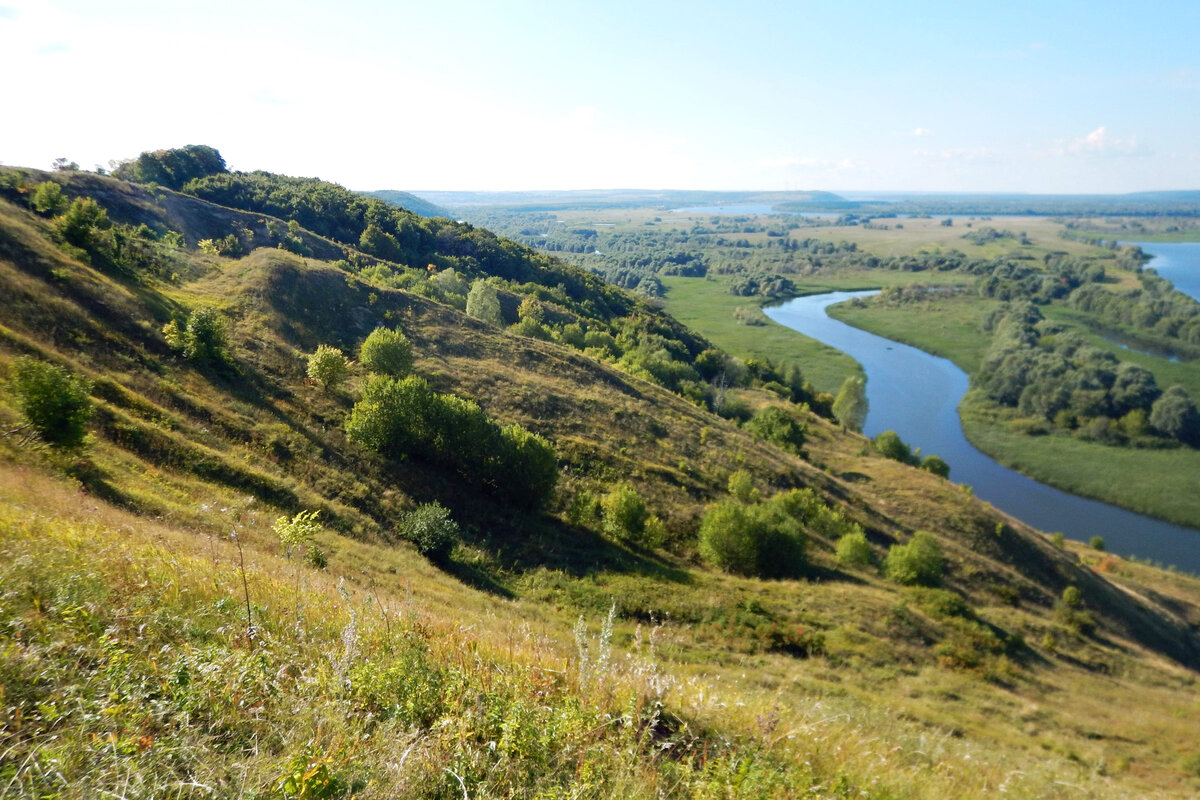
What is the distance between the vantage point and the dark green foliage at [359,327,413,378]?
2977cm

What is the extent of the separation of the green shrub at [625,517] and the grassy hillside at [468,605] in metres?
0.58

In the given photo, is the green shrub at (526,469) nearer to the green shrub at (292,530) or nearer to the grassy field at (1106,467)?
the green shrub at (292,530)

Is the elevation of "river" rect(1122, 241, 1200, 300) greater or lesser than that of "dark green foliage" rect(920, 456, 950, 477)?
A: greater

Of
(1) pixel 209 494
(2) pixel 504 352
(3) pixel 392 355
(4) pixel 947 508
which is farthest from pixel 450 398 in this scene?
(4) pixel 947 508

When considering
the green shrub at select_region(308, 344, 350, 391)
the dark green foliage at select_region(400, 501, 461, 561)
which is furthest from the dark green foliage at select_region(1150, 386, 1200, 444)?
the green shrub at select_region(308, 344, 350, 391)

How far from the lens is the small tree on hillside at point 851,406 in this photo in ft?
190

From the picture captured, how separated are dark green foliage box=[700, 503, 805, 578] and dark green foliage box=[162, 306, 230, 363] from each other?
23396mm

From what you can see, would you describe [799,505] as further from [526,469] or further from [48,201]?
[48,201]

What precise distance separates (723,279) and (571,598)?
6125 inches

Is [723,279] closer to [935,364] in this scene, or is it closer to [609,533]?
[935,364]

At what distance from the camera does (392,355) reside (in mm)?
30062

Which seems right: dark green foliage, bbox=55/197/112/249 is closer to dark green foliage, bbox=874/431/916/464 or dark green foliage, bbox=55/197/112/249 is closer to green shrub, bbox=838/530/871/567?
green shrub, bbox=838/530/871/567

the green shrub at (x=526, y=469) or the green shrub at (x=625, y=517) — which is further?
the green shrub at (x=526, y=469)

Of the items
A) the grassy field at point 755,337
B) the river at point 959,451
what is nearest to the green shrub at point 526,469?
the river at point 959,451
